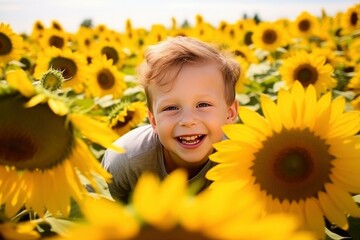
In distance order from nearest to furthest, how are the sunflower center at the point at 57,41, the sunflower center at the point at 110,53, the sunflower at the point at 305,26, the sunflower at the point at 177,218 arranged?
the sunflower at the point at 177,218 < the sunflower center at the point at 110,53 < the sunflower center at the point at 57,41 < the sunflower at the point at 305,26

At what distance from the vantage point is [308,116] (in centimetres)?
163

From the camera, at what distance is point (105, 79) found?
494cm

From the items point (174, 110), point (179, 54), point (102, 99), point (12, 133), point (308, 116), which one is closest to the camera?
point (12, 133)

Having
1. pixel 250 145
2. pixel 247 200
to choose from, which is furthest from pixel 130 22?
pixel 247 200

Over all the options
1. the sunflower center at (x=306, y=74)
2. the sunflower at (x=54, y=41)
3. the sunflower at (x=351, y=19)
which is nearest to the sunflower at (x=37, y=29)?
the sunflower at (x=54, y=41)

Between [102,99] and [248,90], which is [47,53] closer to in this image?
[102,99]

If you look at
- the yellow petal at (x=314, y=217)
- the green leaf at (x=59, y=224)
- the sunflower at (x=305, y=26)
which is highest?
the sunflower at (x=305, y=26)

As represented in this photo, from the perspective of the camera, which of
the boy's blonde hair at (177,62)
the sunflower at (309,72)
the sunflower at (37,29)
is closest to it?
the boy's blonde hair at (177,62)

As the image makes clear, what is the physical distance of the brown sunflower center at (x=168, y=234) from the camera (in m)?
0.75

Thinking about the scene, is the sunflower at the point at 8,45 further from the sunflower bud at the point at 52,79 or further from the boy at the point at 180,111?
the sunflower bud at the point at 52,79

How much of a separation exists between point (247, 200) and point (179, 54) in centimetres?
185

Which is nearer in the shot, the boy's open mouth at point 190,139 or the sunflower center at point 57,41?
the boy's open mouth at point 190,139

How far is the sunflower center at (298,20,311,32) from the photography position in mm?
7889

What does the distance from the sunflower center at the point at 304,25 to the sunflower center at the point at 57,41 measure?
3830mm
